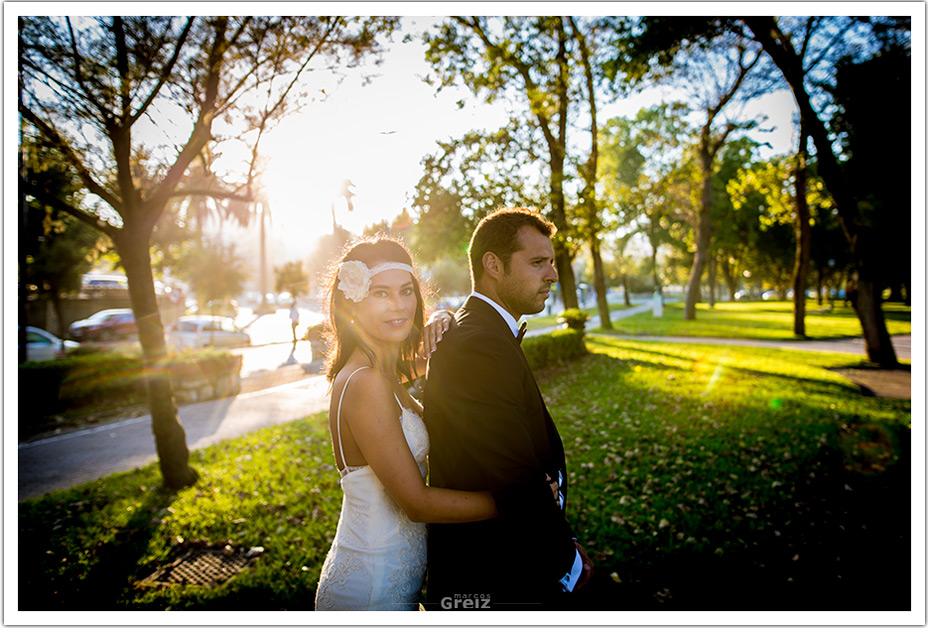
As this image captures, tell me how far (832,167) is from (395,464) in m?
13.1

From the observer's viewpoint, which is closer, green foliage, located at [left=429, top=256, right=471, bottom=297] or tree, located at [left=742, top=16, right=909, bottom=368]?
tree, located at [left=742, top=16, right=909, bottom=368]

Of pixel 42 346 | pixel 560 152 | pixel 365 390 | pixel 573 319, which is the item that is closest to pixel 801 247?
pixel 573 319

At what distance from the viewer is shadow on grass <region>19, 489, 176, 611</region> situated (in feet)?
12.6

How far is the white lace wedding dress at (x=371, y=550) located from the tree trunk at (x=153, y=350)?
4606mm

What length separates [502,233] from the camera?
2.34 meters

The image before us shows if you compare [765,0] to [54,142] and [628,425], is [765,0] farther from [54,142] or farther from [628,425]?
[54,142]

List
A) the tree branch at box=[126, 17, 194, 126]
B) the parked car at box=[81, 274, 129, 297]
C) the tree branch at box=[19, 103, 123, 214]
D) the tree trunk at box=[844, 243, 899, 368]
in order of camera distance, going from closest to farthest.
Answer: the tree branch at box=[19, 103, 123, 214], the tree branch at box=[126, 17, 194, 126], the tree trunk at box=[844, 243, 899, 368], the parked car at box=[81, 274, 129, 297]

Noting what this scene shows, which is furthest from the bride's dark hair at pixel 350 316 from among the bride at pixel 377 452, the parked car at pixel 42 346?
the parked car at pixel 42 346

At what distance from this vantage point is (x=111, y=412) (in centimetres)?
1041

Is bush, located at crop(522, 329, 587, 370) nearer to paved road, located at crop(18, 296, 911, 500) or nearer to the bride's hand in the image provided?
paved road, located at crop(18, 296, 911, 500)

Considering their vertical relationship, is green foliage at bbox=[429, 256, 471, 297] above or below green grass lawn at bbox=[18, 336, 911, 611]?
above

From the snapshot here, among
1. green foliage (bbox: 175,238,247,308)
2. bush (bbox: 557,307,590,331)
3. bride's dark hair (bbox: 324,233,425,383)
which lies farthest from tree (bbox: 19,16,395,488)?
green foliage (bbox: 175,238,247,308)

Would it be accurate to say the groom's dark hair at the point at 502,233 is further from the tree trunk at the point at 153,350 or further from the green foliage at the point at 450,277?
the green foliage at the point at 450,277

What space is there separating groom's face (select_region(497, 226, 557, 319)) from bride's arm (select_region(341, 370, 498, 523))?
78 centimetres
